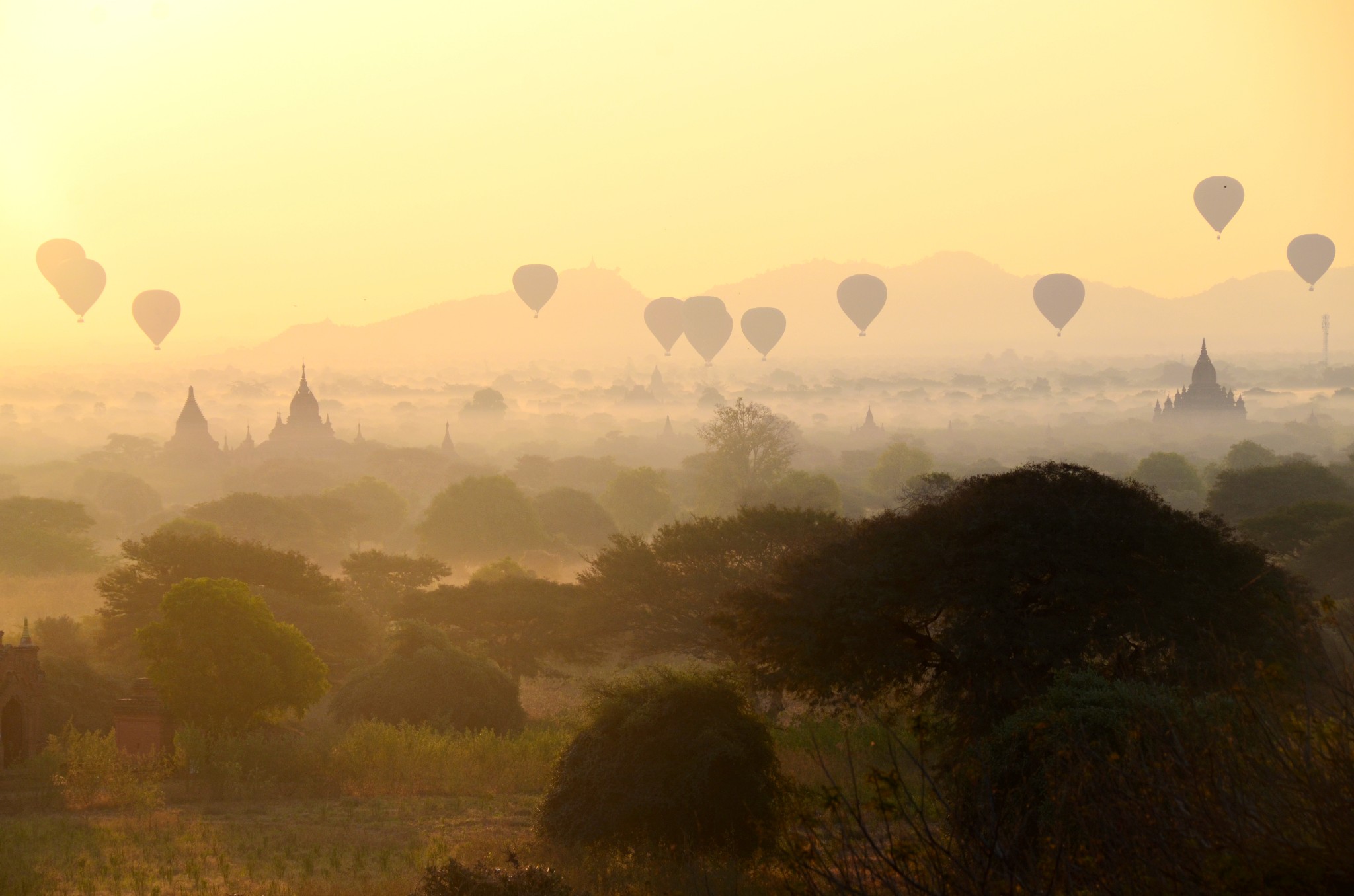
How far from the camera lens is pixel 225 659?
27.6 metres

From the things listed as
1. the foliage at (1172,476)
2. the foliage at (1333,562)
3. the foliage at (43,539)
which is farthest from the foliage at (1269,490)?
the foliage at (43,539)

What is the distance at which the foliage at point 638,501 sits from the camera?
86.1 meters

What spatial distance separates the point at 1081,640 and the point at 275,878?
1184 cm

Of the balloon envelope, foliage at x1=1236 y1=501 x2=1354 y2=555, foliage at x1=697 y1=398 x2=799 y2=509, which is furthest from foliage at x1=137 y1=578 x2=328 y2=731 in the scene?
the balloon envelope

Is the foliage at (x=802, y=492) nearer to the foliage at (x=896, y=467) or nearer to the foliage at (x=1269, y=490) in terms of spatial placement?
the foliage at (x=896, y=467)

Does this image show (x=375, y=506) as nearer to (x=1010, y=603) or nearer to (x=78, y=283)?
(x=78, y=283)

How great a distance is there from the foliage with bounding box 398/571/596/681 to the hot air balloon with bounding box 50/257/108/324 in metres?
94.3

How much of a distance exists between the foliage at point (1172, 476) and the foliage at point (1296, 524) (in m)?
30.9

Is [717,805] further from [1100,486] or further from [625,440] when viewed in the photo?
[625,440]

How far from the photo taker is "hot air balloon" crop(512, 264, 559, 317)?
158125 mm

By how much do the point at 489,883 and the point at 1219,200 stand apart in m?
133

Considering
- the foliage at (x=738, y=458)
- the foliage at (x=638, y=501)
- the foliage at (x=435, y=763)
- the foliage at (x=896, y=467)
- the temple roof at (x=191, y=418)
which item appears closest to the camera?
the foliage at (x=435, y=763)

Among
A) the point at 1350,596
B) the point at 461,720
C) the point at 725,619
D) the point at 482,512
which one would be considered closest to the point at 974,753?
the point at 725,619

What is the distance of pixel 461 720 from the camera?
97.2 feet
